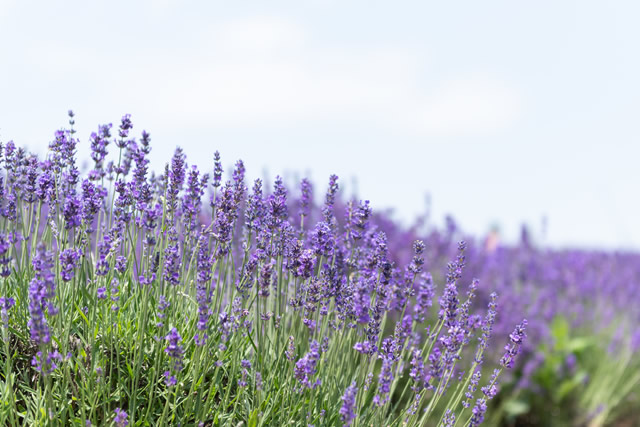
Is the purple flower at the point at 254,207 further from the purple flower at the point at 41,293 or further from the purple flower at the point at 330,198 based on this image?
the purple flower at the point at 41,293

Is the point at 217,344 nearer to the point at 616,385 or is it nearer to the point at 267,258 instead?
the point at 267,258

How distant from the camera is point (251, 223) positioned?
9.47 ft

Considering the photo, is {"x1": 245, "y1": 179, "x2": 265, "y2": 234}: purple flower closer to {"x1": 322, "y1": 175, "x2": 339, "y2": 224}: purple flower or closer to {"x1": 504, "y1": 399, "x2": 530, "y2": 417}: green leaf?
{"x1": 322, "y1": 175, "x2": 339, "y2": 224}: purple flower

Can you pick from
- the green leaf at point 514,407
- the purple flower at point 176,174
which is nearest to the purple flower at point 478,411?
the purple flower at point 176,174

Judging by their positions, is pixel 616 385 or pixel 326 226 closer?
pixel 326 226

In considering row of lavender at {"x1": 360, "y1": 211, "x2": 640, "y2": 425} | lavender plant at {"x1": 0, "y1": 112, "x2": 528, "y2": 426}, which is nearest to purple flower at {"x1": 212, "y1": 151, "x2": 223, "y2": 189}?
lavender plant at {"x1": 0, "y1": 112, "x2": 528, "y2": 426}

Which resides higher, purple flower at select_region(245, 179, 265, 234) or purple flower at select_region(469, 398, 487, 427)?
purple flower at select_region(245, 179, 265, 234)

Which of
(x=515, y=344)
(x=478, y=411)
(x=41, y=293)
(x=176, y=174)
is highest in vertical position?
(x=176, y=174)

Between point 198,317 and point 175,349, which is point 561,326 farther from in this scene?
point 175,349

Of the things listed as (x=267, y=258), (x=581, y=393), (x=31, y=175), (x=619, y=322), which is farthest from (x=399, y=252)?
(x=31, y=175)

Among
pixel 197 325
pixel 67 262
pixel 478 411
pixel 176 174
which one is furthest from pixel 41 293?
pixel 478 411

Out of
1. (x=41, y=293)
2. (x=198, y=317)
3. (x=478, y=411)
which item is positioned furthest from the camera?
(x=198, y=317)

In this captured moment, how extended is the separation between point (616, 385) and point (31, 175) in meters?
7.58

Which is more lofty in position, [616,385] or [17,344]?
[17,344]
